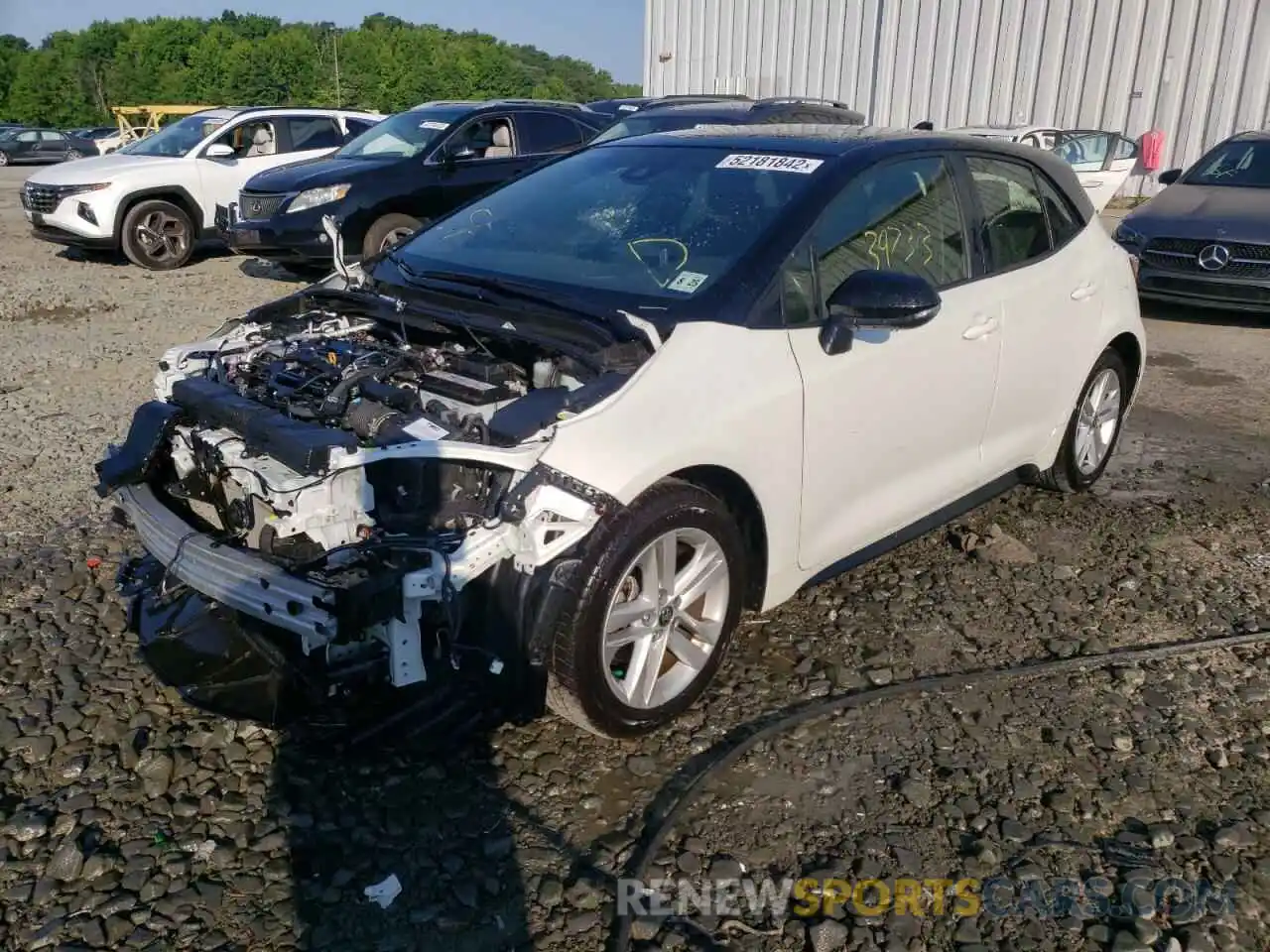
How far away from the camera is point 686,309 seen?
3273 mm

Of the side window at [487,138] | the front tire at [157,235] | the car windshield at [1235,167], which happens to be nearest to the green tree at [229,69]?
the front tire at [157,235]

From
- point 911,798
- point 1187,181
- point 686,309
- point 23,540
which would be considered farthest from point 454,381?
point 1187,181

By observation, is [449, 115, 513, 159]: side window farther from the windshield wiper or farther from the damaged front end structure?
the damaged front end structure

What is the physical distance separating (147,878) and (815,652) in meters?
2.17

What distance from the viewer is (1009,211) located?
433cm

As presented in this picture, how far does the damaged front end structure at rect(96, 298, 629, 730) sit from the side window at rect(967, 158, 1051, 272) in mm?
1971

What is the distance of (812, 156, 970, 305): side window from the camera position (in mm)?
3557

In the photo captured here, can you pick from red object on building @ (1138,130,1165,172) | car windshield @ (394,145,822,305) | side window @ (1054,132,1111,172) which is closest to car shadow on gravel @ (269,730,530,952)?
car windshield @ (394,145,822,305)

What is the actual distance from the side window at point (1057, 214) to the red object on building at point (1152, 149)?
16.5m

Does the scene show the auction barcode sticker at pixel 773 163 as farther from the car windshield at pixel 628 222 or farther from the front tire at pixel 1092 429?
the front tire at pixel 1092 429

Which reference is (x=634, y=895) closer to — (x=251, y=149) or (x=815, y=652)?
(x=815, y=652)

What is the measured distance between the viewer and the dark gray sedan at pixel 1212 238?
881 centimetres

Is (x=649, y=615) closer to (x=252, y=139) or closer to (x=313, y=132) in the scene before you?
(x=313, y=132)

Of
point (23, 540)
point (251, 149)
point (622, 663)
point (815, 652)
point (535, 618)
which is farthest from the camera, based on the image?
point (251, 149)
